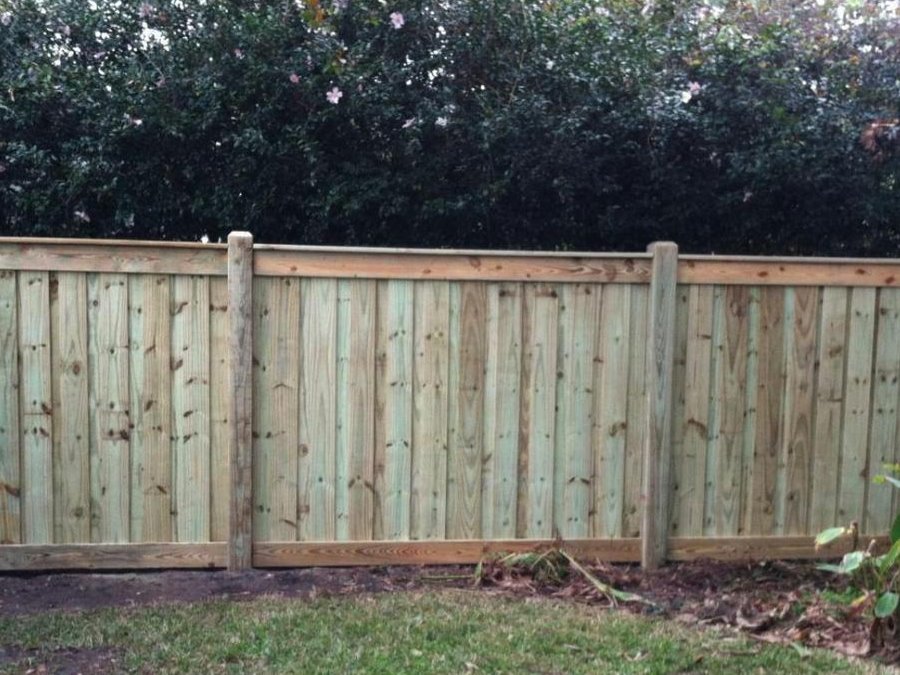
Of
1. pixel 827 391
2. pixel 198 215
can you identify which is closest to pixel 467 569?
pixel 827 391

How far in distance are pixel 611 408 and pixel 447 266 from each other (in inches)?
46.7

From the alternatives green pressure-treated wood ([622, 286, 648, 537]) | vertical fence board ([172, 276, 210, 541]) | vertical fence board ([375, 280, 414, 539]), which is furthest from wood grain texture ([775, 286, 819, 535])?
vertical fence board ([172, 276, 210, 541])

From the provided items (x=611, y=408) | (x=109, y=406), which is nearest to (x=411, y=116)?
(x=611, y=408)

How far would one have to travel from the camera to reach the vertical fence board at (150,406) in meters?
4.79

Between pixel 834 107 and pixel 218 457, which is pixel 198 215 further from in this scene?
pixel 834 107

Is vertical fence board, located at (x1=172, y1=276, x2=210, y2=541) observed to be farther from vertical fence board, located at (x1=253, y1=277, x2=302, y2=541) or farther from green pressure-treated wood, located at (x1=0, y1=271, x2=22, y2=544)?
green pressure-treated wood, located at (x1=0, y1=271, x2=22, y2=544)

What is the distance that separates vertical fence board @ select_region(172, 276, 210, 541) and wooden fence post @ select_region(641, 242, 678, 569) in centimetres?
236

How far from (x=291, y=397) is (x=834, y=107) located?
3646 mm

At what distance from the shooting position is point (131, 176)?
18.1 feet

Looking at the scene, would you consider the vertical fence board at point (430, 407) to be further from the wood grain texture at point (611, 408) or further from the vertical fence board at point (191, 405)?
the vertical fence board at point (191, 405)

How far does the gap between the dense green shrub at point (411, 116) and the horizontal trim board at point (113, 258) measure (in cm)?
82

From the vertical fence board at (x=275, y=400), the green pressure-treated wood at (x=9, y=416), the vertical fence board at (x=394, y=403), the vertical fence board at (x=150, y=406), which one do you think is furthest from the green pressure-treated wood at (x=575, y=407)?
the green pressure-treated wood at (x=9, y=416)

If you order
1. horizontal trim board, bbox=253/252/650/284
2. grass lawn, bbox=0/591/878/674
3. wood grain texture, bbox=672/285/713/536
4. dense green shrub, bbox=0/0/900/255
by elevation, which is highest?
dense green shrub, bbox=0/0/900/255

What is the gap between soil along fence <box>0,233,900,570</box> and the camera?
4777 mm
